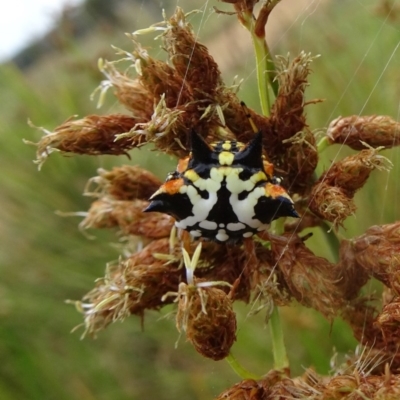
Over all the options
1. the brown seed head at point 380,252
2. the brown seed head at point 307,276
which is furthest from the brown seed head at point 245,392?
the brown seed head at point 380,252

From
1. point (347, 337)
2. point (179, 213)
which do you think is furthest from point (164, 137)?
point (347, 337)

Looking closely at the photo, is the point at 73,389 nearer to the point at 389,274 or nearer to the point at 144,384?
the point at 144,384

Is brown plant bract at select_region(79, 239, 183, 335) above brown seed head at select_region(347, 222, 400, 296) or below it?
above

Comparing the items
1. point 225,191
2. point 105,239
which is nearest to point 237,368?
point 225,191

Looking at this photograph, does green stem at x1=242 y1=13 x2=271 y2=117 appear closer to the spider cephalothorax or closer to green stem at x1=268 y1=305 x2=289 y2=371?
the spider cephalothorax

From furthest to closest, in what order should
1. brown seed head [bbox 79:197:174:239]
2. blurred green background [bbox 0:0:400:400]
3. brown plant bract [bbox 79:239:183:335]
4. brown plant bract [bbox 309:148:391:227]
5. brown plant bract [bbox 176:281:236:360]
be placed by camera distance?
1. blurred green background [bbox 0:0:400:400]
2. brown seed head [bbox 79:197:174:239]
3. brown plant bract [bbox 79:239:183:335]
4. brown plant bract [bbox 309:148:391:227]
5. brown plant bract [bbox 176:281:236:360]

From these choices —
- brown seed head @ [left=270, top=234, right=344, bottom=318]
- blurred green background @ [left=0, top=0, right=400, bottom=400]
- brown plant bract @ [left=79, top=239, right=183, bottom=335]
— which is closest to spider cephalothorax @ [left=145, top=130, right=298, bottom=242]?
brown seed head @ [left=270, top=234, right=344, bottom=318]

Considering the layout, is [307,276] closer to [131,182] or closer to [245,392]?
[245,392]
